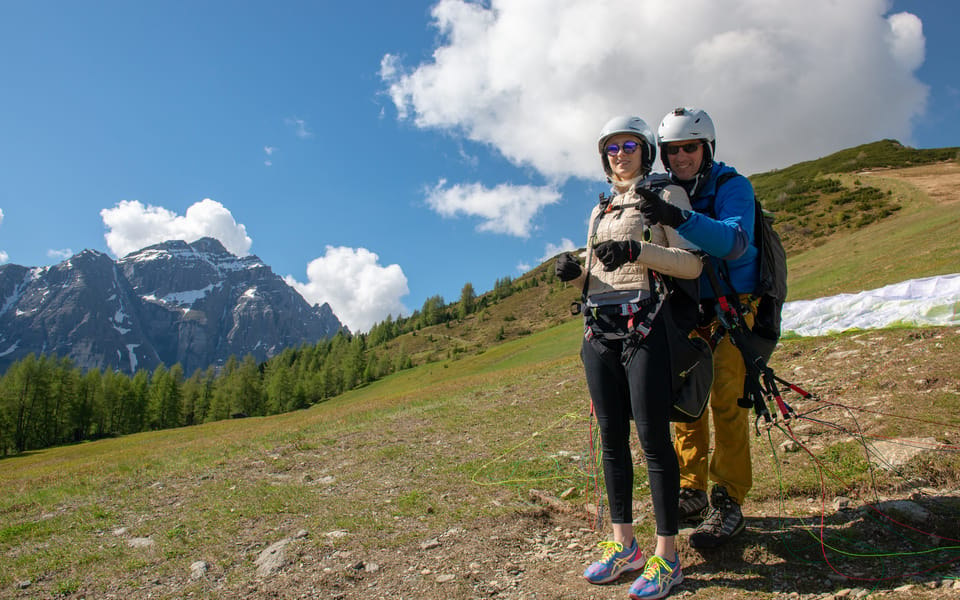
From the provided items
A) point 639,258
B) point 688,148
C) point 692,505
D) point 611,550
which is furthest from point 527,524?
point 688,148

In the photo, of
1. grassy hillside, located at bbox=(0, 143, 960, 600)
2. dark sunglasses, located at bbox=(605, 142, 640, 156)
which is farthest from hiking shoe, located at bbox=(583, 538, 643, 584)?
dark sunglasses, located at bbox=(605, 142, 640, 156)

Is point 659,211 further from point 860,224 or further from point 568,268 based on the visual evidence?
point 860,224

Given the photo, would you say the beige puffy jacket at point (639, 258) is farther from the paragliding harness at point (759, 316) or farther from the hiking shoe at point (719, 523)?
the hiking shoe at point (719, 523)

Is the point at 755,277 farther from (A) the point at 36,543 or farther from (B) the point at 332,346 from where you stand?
(B) the point at 332,346

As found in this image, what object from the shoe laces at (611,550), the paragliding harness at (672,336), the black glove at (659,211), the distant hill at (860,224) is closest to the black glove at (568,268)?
the paragliding harness at (672,336)

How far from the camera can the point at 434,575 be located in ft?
12.8

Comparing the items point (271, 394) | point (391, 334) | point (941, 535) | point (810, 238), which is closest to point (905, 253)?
point (941, 535)

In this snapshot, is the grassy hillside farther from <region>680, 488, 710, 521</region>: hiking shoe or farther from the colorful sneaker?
<region>680, 488, 710, 521</region>: hiking shoe

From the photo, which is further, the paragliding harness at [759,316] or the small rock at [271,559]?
the small rock at [271,559]

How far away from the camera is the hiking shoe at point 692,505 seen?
4.12m

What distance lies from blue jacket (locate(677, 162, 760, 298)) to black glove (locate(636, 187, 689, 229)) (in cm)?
8

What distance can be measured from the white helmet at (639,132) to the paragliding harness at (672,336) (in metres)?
0.48

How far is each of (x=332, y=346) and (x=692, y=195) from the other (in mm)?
157545

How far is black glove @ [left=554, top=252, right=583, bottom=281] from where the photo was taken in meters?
3.50
